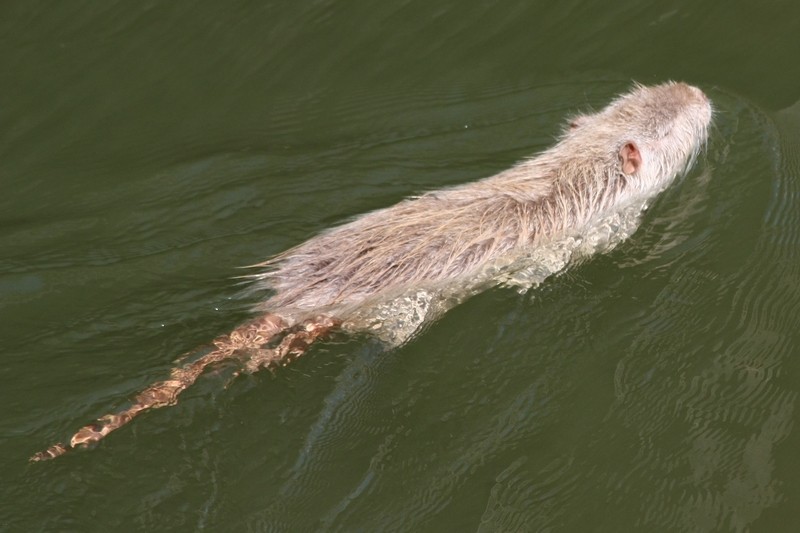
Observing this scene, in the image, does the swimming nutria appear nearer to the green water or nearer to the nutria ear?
the nutria ear

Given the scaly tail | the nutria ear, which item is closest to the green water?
the scaly tail

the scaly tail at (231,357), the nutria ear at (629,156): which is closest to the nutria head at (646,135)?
the nutria ear at (629,156)

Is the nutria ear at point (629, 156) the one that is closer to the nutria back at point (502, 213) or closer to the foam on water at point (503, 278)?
the nutria back at point (502, 213)

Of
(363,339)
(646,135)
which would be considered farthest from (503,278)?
(646,135)

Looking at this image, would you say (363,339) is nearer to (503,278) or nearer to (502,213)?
(503,278)

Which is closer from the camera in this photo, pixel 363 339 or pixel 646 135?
pixel 363 339

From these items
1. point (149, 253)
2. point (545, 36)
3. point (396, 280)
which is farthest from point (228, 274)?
point (545, 36)
